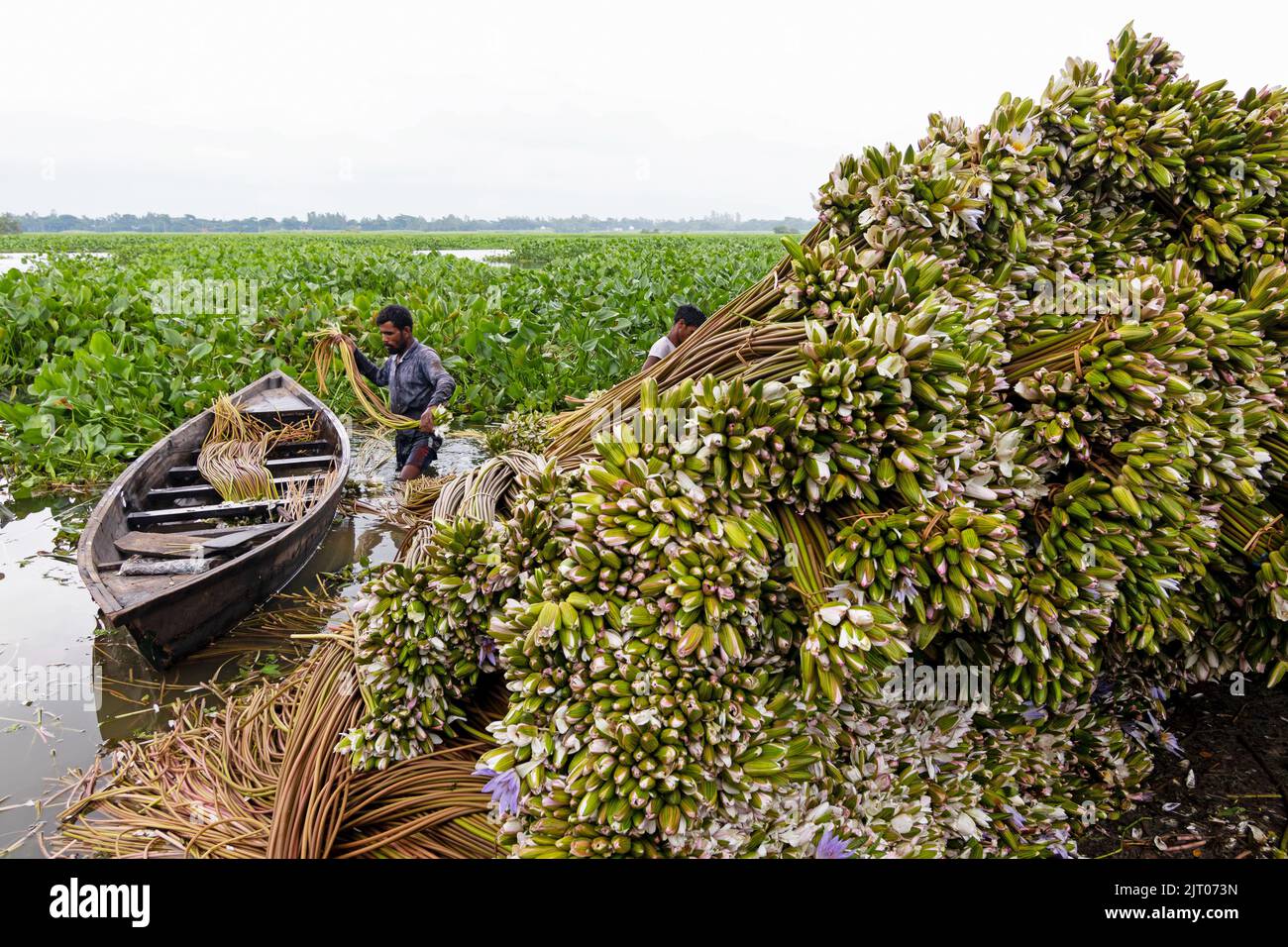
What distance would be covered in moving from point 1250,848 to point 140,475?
729 centimetres

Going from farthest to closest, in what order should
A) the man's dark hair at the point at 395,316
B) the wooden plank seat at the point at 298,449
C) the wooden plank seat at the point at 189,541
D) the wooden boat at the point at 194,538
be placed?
1. the wooden plank seat at the point at 298,449
2. the man's dark hair at the point at 395,316
3. the wooden plank seat at the point at 189,541
4. the wooden boat at the point at 194,538

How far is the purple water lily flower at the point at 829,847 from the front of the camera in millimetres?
2260

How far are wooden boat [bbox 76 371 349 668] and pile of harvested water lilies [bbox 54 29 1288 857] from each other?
1458 mm

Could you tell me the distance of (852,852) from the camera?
2.37m

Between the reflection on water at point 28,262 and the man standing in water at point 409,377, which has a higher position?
the reflection on water at point 28,262

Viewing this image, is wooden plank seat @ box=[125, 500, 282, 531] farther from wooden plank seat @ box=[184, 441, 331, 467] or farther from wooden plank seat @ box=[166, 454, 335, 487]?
wooden plank seat @ box=[184, 441, 331, 467]

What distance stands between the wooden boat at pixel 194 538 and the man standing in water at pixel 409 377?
1.99 ft

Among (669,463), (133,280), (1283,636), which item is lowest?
(1283,636)

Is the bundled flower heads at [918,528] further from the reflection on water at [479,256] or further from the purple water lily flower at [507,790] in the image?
the reflection on water at [479,256]

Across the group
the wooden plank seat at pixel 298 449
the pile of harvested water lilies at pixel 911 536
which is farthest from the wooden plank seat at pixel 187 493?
the pile of harvested water lilies at pixel 911 536

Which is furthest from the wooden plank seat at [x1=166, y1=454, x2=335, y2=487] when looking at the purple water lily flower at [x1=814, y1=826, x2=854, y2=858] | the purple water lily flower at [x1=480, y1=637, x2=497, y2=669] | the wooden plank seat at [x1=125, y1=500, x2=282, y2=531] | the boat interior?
the purple water lily flower at [x1=814, y1=826, x2=854, y2=858]

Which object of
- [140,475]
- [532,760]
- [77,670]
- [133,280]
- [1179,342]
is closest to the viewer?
[532,760]
